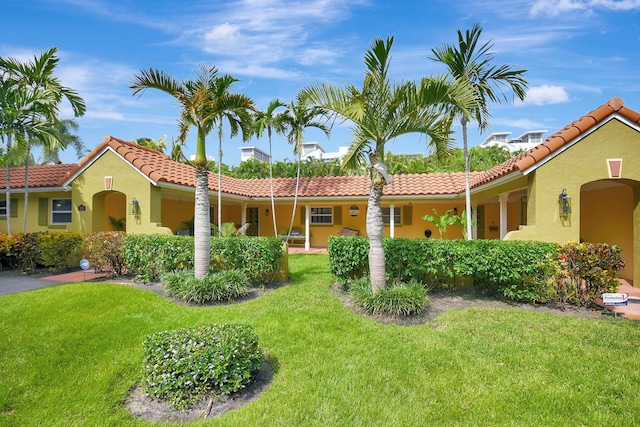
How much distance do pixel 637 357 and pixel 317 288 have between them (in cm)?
606

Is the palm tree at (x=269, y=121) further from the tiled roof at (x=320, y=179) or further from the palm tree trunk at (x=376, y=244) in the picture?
the palm tree trunk at (x=376, y=244)

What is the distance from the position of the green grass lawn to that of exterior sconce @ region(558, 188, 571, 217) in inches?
119

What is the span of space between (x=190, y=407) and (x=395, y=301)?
4.12m

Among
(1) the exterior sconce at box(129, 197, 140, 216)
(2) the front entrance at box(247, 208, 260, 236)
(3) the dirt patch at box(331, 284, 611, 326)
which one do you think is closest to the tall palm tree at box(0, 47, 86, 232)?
(1) the exterior sconce at box(129, 197, 140, 216)

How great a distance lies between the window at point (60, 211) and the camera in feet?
44.2

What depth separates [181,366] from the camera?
371cm

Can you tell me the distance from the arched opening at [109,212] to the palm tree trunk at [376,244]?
11.1 metres

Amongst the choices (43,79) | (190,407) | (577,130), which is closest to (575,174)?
(577,130)

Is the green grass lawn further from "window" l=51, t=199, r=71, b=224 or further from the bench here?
the bench

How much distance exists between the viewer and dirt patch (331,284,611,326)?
20.7ft

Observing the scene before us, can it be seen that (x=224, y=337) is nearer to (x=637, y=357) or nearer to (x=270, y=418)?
(x=270, y=418)

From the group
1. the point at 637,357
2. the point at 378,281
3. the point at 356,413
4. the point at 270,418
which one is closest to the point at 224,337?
the point at 270,418

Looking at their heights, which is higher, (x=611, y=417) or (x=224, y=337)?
(x=224, y=337)

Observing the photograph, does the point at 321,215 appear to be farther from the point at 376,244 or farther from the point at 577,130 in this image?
the point at 577,130
